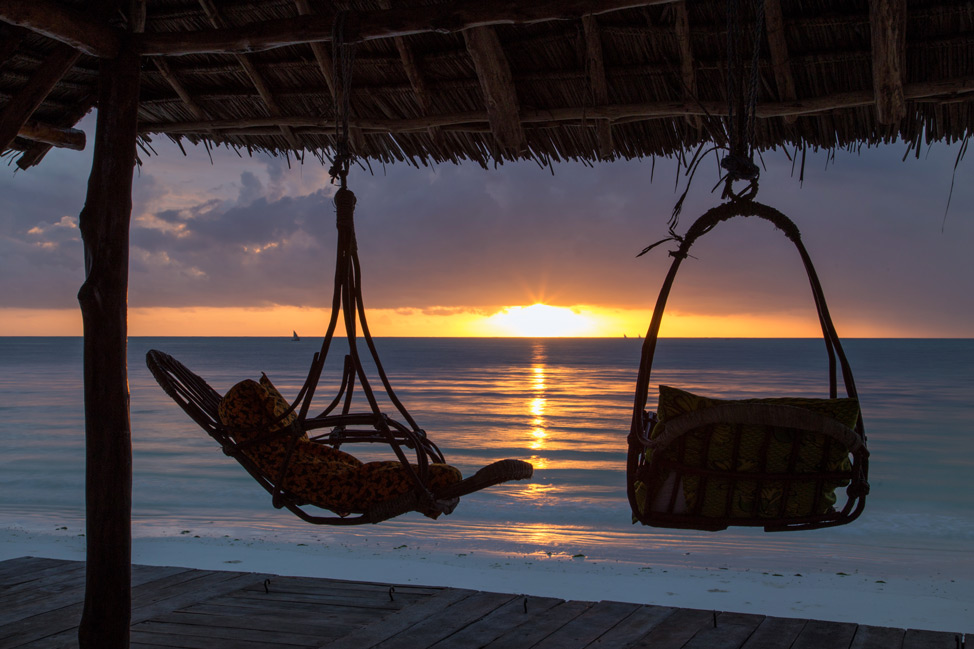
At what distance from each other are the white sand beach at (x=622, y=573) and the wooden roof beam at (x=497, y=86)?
Result: 9.04 ft

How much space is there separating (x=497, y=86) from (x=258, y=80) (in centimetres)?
108

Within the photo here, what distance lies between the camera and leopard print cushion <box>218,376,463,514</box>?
7.35 ft

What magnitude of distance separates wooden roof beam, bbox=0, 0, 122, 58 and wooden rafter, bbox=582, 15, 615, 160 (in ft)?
5.44

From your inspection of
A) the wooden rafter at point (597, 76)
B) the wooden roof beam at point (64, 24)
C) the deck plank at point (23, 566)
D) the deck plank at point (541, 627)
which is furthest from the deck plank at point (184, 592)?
the wooden rafter at point (597, 76)

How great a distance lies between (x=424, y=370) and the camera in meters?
34.8

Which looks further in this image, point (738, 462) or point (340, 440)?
point (340, 440)

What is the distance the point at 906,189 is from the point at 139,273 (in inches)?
2020

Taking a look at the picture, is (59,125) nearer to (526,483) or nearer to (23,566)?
(23,566)

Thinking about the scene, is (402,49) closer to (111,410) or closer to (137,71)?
(137,71)

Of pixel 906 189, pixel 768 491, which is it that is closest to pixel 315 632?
pixel 768 491

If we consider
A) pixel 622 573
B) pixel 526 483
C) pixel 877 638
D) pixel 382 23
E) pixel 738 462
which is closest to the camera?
pixel 738 462

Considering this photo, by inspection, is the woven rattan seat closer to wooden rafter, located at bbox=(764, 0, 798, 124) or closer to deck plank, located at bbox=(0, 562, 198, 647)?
deck plank, located at bbox=(0, 562, 198, 647)

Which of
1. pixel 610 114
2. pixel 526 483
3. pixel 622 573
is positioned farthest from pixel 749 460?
pixel 526 483

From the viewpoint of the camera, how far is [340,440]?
2592 mm
